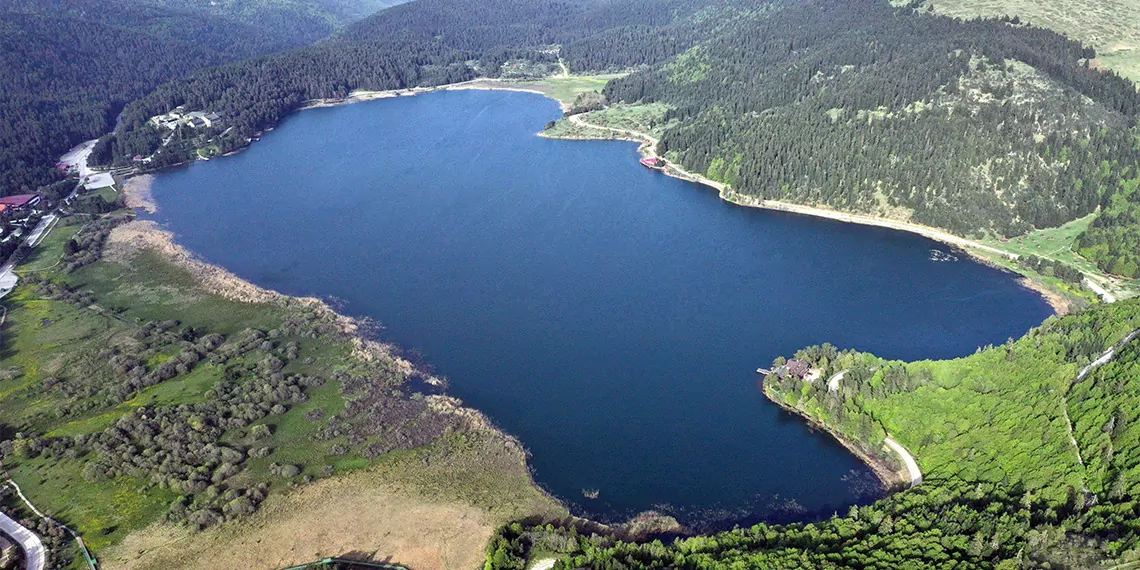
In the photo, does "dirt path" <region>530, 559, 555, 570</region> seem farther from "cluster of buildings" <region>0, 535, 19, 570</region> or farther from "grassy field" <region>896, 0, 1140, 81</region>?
"grassy field" <region>896, 0, 1140, 81</region>

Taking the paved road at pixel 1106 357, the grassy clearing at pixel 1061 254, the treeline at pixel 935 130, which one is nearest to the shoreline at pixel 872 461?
the paved road at pixel 1106 357

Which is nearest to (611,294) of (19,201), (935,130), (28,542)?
(28,542)

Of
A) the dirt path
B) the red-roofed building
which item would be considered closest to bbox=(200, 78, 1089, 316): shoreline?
the red-roofed building

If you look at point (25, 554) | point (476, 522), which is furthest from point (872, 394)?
point (25, 554)

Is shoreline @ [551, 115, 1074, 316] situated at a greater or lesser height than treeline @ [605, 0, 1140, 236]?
lesser

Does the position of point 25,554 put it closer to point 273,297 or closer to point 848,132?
point 273,297

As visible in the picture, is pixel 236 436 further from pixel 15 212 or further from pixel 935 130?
pixel 935 130
